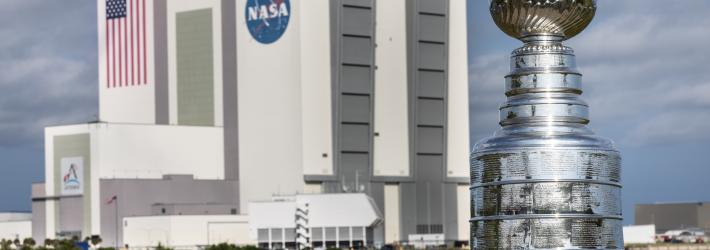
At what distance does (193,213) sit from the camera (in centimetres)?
11119

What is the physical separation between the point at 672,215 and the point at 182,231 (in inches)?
3038

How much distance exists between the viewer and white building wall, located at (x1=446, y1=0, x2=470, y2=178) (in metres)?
119

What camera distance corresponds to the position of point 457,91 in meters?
120

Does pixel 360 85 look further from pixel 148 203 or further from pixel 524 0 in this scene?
pixel 524 0

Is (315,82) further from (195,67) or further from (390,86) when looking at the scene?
(195,67)

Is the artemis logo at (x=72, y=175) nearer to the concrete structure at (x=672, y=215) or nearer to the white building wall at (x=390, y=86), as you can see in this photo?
the white building wall at (x=390, y=86)

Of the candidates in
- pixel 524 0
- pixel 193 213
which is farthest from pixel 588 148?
pixel 193 213

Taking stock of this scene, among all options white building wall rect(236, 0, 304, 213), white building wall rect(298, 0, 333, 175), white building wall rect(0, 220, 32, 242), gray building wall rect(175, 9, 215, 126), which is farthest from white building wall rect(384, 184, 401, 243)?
white building wall rect(0, 220, 32, 242)

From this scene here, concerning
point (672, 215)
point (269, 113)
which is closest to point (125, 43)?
point (269, 113)

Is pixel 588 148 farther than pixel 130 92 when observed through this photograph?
No

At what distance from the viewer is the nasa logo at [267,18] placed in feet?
367

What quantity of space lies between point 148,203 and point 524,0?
339 ft

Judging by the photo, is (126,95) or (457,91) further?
(126,95)

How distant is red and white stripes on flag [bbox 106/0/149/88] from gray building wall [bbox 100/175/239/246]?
11.3 metres
